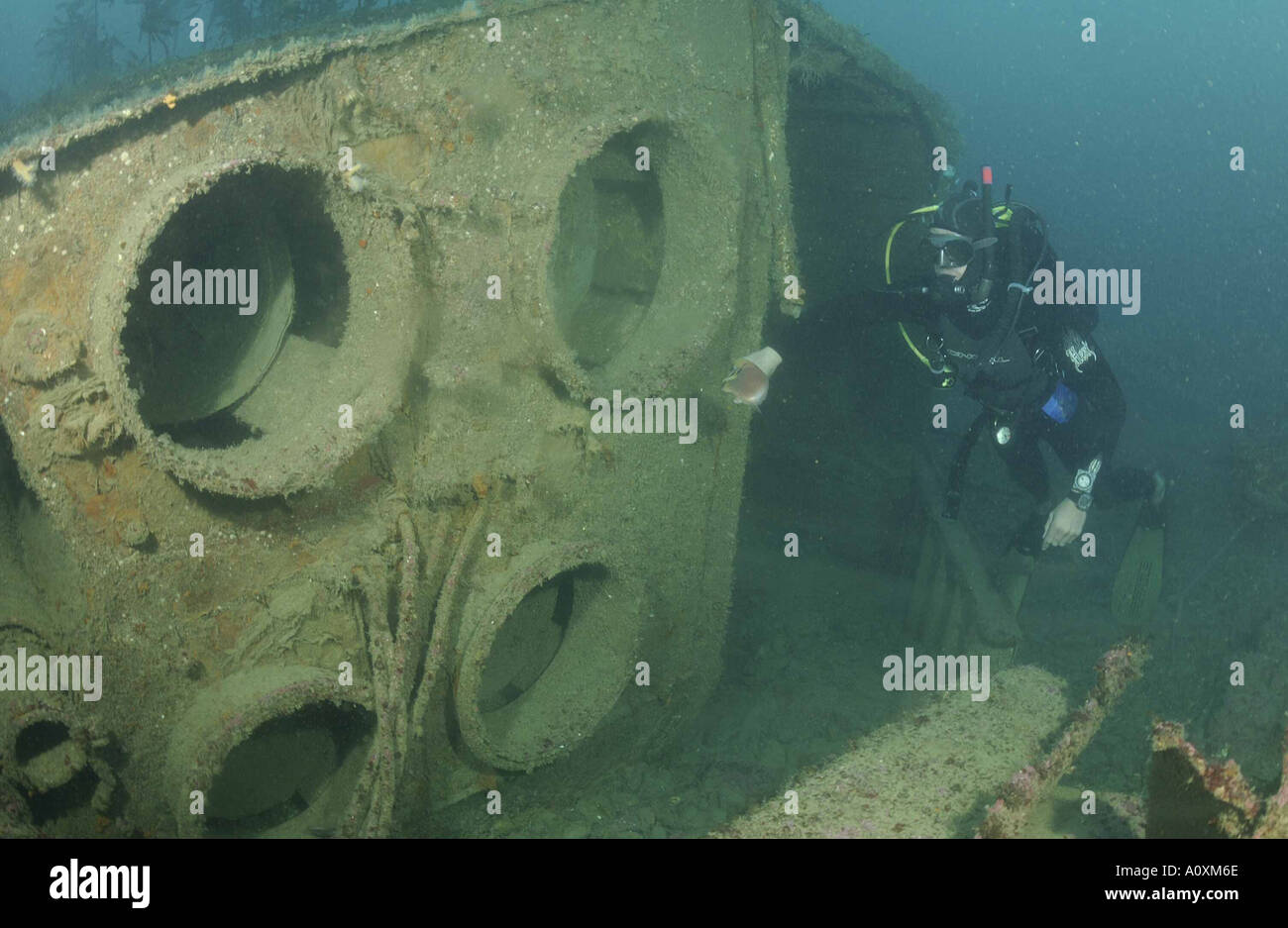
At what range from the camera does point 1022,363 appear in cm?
583

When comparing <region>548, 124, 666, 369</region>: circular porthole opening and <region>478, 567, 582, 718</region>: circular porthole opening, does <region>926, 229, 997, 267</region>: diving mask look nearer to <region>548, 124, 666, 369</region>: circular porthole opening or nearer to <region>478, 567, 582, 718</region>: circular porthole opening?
<region>548, 124, 666, 369</region>: circular porthole opening

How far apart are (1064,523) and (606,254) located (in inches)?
165

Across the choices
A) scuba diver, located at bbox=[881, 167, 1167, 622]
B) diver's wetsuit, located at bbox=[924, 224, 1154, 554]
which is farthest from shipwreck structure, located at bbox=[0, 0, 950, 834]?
diver's wetsuit, located at bbox=[924, 224, 1154, 554]

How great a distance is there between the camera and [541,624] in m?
4.45

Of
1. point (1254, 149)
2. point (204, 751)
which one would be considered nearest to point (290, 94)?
point (204, 751)

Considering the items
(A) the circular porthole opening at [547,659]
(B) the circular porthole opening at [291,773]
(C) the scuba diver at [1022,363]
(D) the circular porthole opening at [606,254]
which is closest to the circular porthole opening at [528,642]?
(A) the circular porthole opening at [547,659]

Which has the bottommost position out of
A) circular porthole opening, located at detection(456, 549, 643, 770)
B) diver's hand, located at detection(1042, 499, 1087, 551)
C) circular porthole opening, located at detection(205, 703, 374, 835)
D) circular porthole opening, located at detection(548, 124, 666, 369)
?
circular porthole opening, located at detection(205, 703, 374, 835)

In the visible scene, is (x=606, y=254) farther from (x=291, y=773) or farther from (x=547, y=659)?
(x=291, y=773)

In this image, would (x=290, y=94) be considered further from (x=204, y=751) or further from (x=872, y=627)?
(x=872, y=627)

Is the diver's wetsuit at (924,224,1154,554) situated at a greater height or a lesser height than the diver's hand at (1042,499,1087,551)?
greater

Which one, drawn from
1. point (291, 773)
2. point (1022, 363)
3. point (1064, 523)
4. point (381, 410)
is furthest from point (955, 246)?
point (291, 773)

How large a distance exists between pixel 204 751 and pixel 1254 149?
380 feet

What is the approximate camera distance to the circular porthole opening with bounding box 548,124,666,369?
15.0ft

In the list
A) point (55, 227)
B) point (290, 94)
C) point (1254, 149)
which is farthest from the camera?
point (1254, 149)
